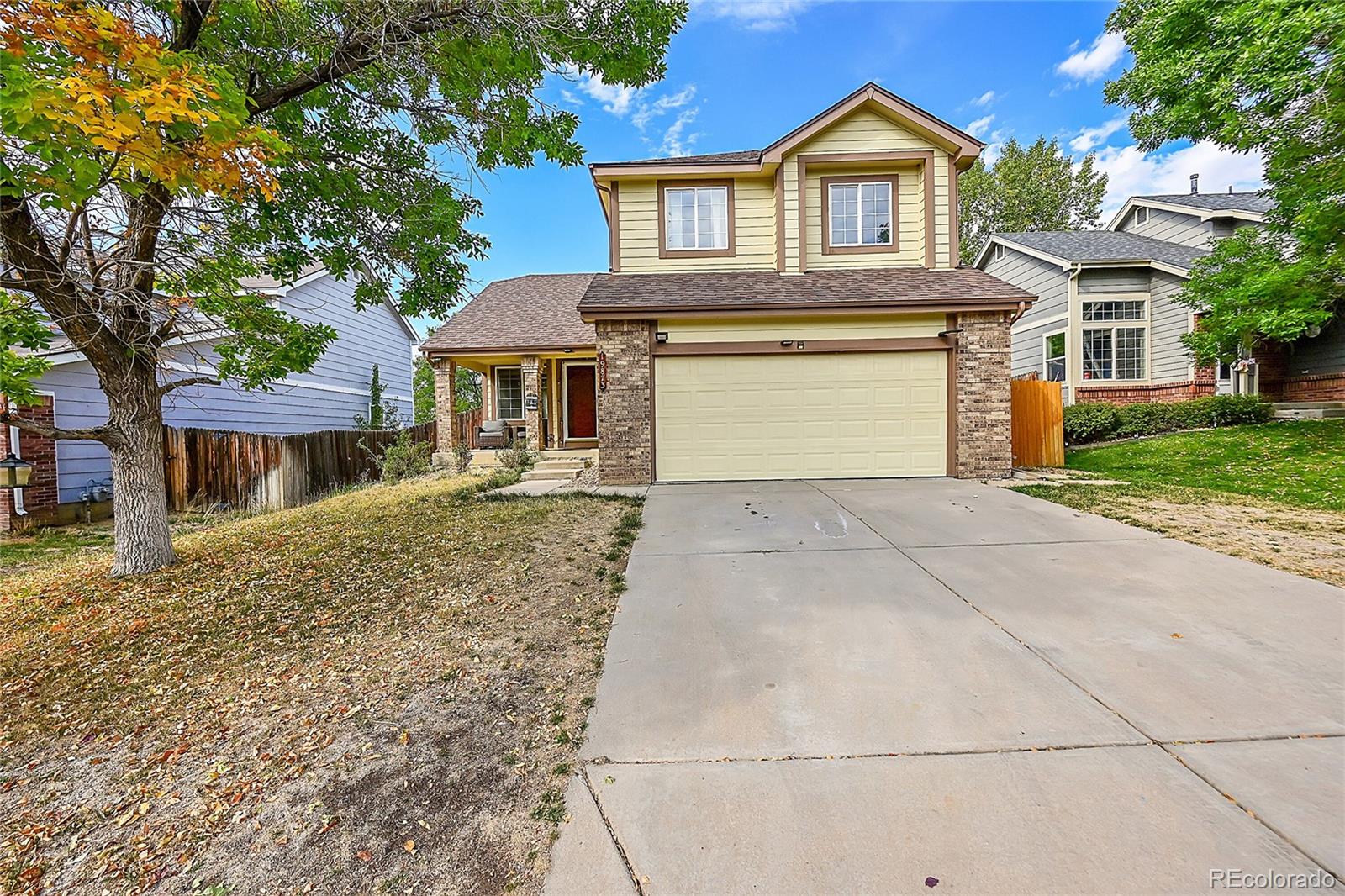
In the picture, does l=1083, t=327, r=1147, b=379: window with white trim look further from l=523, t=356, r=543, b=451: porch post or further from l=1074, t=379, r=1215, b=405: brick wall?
l=523, t=356, r=543, b=451: porch post

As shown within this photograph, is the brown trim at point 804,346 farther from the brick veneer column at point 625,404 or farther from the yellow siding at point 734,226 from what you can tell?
the yellow siding at point 734,226

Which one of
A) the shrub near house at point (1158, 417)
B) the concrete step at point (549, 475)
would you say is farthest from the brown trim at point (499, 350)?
the shrub near house at point (1158, 417)

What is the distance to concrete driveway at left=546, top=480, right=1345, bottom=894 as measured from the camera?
175 cm

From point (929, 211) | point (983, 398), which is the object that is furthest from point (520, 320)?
point (983, 398)

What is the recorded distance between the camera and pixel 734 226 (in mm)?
10023

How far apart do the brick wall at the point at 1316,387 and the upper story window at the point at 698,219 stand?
45.2 feet

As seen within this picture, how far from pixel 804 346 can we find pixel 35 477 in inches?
488

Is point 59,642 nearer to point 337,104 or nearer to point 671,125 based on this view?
point 337,104

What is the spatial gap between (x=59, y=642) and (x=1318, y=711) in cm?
736

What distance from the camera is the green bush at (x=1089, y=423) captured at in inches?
484

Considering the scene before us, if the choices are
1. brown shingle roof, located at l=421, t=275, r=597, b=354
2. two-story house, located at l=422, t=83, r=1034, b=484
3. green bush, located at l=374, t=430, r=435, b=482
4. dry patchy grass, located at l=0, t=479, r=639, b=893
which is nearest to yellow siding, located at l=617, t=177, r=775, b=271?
two-story house, located at l=422, t=83, r=1034, b=484

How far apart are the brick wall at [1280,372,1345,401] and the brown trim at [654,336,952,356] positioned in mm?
10357

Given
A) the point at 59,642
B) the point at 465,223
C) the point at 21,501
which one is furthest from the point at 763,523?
the point at 21,501

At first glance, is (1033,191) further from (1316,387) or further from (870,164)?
(870,164)
